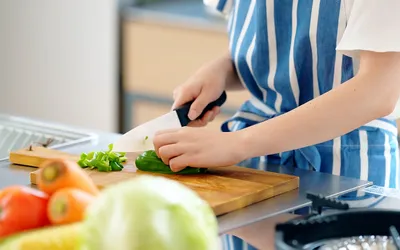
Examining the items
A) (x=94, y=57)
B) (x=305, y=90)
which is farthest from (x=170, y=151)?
(x=94, y=57)

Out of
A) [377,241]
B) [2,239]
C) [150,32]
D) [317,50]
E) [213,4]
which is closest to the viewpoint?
[2,239]

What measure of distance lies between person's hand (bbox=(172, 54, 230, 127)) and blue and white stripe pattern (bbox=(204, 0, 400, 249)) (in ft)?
0.16

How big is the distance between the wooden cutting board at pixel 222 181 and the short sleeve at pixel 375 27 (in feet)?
0.67

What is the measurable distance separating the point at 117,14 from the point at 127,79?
0.23 metres

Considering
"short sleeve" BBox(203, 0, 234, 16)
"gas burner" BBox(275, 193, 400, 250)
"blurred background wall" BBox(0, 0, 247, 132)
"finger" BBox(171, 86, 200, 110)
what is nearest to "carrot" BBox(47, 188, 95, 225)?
"gas burner" BBox(275, 193, 400, 250)

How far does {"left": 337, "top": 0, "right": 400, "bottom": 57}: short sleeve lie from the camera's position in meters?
1.21

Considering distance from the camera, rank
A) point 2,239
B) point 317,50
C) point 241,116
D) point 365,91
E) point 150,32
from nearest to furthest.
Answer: point 2,239, point 365,91, point 317,50, point 241,116, point 150,32

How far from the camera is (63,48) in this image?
3188 mm

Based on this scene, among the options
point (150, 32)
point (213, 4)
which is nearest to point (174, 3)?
point (150, 32)

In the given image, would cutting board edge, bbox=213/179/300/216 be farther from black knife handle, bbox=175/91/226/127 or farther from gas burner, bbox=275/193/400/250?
black knife handle, bbox=175/91/226/127

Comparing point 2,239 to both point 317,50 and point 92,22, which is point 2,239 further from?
point 92,22

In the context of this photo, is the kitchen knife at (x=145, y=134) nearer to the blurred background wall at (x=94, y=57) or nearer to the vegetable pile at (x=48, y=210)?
the vegetable pile at (x=48, y=210)

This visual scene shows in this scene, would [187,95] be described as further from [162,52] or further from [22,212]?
[162,52]

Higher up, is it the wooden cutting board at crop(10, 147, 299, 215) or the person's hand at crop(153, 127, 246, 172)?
the person's hand at crop(153, 127, 246, 172)
